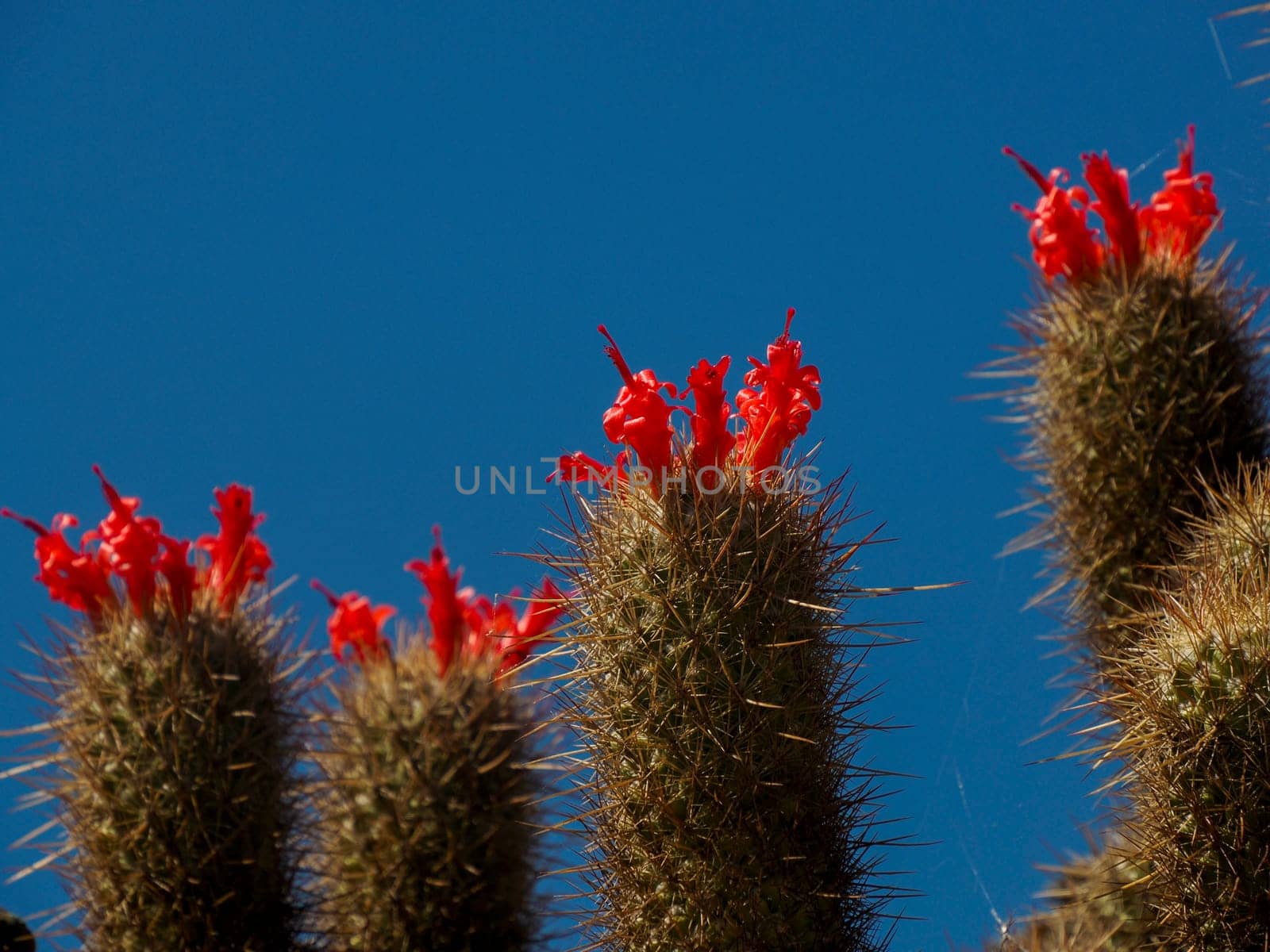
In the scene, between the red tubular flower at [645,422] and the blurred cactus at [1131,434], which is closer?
the red tubular flower at [645,422]

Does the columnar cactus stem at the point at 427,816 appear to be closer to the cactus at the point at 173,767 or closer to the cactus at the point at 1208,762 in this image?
the cactus at the point at 173,767

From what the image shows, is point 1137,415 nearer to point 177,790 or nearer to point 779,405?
point 779,405

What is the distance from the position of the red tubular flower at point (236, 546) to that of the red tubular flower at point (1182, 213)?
3.74 m

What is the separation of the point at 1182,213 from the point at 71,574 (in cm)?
451

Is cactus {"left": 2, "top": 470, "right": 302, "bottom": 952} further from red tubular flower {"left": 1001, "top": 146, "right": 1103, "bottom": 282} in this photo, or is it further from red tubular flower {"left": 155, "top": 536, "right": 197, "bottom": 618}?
red tubular flower {"left": 1001, "top": 146, "right": 1103, "bottom": 282}

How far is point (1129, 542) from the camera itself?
17.4 ft

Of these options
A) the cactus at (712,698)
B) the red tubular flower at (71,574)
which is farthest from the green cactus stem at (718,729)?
the red tubular flower at (71,574)

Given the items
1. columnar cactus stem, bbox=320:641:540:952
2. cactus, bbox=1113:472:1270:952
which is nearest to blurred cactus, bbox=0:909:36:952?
columnar cactus stem, bbox=320:641:540:952

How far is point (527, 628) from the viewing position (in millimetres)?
4805

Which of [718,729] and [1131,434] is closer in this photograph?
[718,729]

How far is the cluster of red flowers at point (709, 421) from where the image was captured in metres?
4.21

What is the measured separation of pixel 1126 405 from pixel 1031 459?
0.51 meters

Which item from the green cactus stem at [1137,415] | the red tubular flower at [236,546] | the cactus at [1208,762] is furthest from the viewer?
the green cactus stem at [1137,415]

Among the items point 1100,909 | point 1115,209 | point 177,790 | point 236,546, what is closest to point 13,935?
point 177,790
